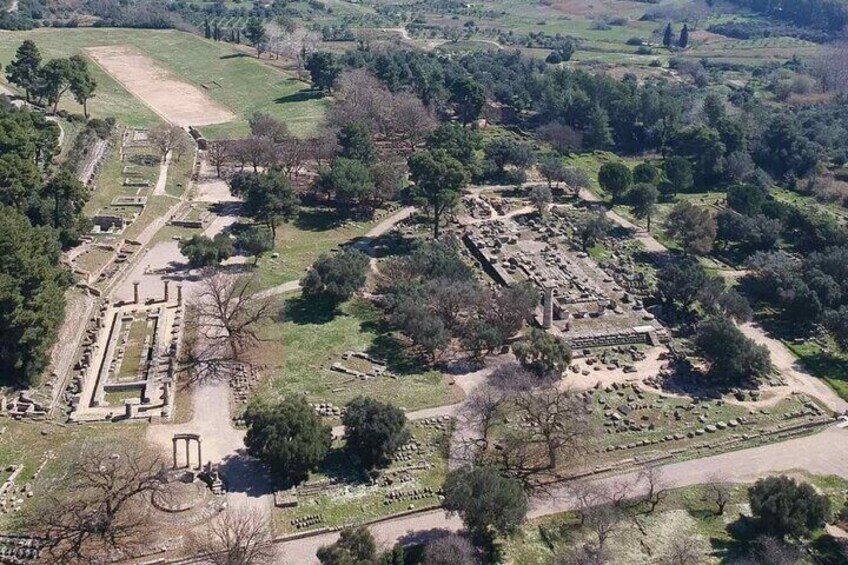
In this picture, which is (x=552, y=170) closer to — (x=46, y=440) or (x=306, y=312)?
(x=306, y=312)

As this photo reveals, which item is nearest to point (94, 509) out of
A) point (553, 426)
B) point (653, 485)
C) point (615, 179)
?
point (553, 426)

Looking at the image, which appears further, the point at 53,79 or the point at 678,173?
the point at 678,173

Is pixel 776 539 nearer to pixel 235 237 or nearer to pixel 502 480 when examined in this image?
pixel 502 480

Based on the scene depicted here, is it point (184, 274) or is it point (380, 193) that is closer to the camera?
point (184, 274)

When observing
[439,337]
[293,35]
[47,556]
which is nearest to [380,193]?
[439,337]

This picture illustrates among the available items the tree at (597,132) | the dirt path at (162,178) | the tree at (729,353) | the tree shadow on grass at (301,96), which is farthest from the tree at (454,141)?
the tree at (729,353)

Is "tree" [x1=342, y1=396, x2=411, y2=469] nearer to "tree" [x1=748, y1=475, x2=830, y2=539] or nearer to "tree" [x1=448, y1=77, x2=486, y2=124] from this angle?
"tree" [x1=748, y1=475, x2=830, y2=539]

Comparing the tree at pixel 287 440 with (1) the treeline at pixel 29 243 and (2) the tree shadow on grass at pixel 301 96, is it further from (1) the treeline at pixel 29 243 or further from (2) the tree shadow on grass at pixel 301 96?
(2) the tree shadow on grass at pixel 301 96
